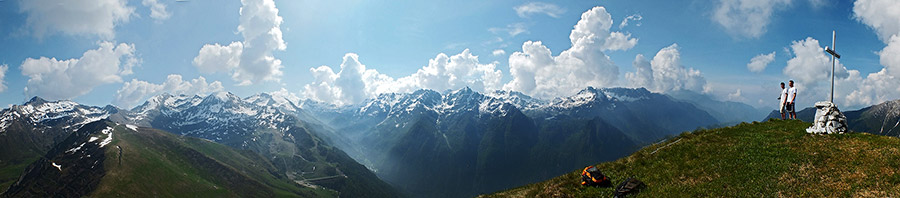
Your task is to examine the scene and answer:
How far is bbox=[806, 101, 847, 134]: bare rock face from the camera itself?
28047 mm

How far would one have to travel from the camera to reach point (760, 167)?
24.4 meters

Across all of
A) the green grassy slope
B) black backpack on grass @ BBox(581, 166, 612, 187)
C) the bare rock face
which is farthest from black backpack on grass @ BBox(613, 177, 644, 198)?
the bare rock face

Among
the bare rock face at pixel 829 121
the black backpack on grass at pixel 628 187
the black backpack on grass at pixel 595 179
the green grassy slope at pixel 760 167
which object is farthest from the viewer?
the bare rock face at pixel 829 121

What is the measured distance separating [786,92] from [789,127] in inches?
278

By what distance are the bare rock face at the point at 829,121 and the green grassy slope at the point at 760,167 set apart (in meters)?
0.93

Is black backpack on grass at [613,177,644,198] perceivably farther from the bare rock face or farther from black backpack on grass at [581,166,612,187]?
the bare rock face

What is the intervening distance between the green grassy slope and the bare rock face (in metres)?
0.93

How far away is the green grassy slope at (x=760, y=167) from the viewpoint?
2062 cm

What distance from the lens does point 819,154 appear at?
24.2m

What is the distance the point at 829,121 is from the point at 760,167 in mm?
10005

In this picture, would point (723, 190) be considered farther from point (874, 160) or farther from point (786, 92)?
point (786, 92)

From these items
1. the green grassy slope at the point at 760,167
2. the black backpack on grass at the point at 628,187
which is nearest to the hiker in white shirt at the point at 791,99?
the green grassy slope at the point at 760,167

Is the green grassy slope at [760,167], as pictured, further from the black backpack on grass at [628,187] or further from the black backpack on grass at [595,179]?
the black backpack on grass at [595,179]

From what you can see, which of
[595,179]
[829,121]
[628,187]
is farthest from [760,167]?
[595,179]
